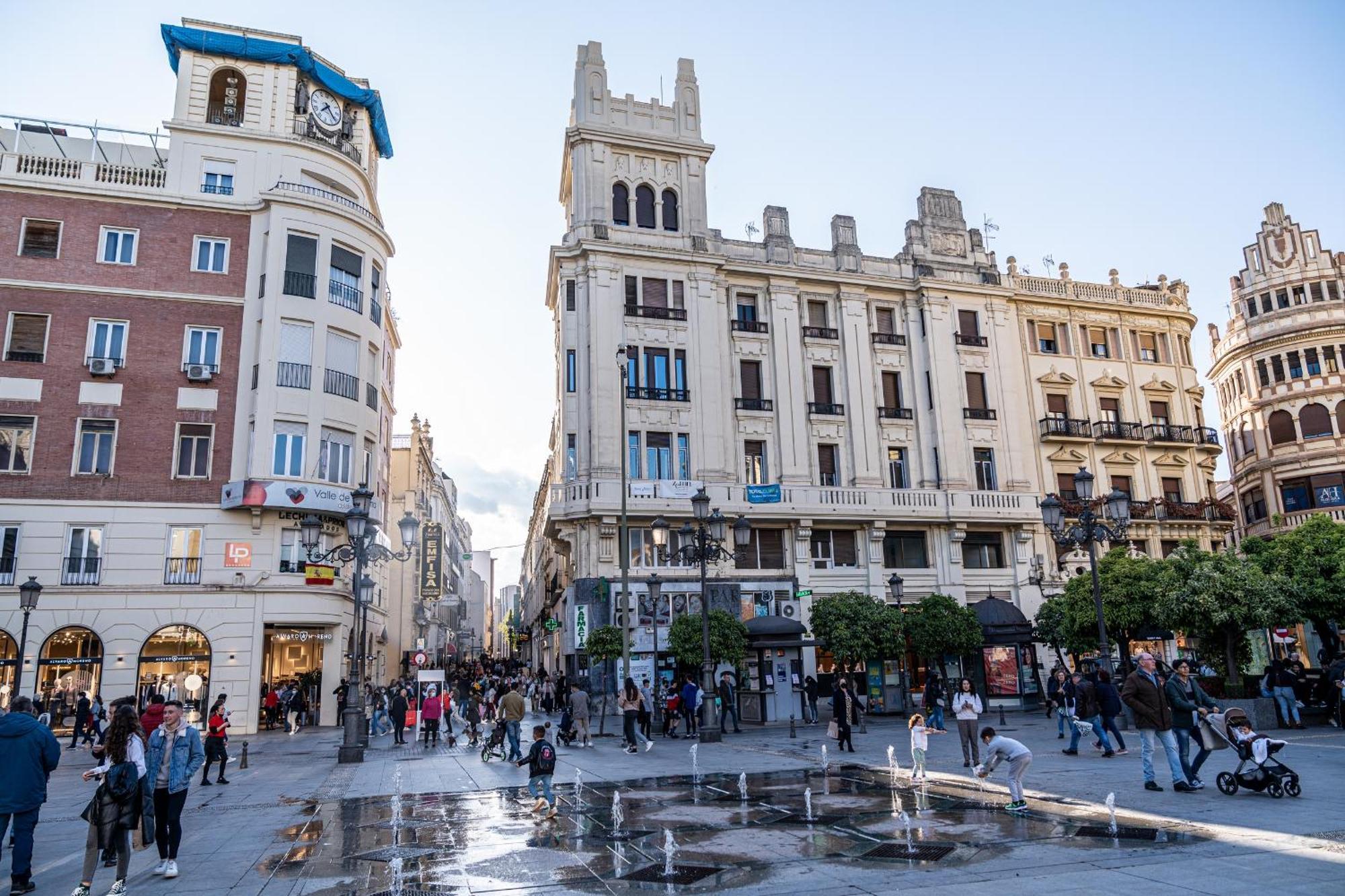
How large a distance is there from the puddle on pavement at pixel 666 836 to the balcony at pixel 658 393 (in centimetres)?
2304

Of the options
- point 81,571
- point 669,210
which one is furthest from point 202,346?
point 669,210

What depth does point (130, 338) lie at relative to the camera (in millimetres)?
30203

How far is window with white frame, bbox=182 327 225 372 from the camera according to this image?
3073 centimetres

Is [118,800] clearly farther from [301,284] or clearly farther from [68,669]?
[301,284]

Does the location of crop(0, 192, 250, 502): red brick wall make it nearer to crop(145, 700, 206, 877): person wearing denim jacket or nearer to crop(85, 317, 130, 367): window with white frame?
crop(85, 317, 130, 367): window with white frame

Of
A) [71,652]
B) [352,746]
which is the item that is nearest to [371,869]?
[352,746]

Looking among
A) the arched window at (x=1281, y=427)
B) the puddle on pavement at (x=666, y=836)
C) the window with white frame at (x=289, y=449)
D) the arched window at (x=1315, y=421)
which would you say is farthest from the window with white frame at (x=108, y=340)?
the arched window at (x=1315, y=421)

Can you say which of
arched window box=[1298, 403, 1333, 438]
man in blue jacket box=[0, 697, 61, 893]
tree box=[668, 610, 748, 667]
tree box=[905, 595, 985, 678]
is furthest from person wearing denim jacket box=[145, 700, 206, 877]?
arched window box=[1298, 403, 1333, 438]

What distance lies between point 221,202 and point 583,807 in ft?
93.0

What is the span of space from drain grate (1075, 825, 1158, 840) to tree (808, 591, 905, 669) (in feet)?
67.7

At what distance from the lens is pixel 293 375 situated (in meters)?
30.9

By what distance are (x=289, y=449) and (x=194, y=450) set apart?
10.4 ft

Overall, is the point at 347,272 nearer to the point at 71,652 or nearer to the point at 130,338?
the point at 130,338

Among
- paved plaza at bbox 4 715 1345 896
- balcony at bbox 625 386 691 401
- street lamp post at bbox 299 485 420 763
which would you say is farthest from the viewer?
balcony at bbox 625 386 691 401
